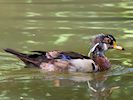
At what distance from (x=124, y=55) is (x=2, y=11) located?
5696 mm

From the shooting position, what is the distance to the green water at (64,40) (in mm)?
8586

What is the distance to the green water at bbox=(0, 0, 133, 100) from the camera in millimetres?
8586

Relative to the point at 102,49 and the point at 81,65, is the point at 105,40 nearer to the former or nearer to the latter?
the point at 102,49

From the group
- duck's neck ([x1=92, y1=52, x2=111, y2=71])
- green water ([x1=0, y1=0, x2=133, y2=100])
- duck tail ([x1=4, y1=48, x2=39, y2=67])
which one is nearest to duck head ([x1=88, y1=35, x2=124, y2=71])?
duck's neck ([x1=92, y1=52, x2=111, y2=71])

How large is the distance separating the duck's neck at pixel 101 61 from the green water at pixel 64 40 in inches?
4.9

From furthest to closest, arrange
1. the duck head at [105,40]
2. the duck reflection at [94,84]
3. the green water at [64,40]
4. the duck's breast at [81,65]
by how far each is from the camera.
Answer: the duck head at [105,40] < the duck's breast at [81,65] < the green water at [64,40] < the duck reflection at [94,84]

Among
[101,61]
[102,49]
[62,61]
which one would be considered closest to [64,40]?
[102,49]

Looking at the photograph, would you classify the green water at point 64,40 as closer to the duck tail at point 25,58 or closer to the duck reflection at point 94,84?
the duck reflection at point 94,84

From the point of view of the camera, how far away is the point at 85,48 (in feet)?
38.1

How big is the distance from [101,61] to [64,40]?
210cm

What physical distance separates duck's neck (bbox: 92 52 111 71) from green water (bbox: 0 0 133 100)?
125 mm

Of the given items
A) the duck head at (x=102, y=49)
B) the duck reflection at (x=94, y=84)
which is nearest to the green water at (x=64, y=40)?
the duck reflection at (x=94, y=84)

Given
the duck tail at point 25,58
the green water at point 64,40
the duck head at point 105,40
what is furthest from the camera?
the duck head at point 105,40

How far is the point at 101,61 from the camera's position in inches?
402
